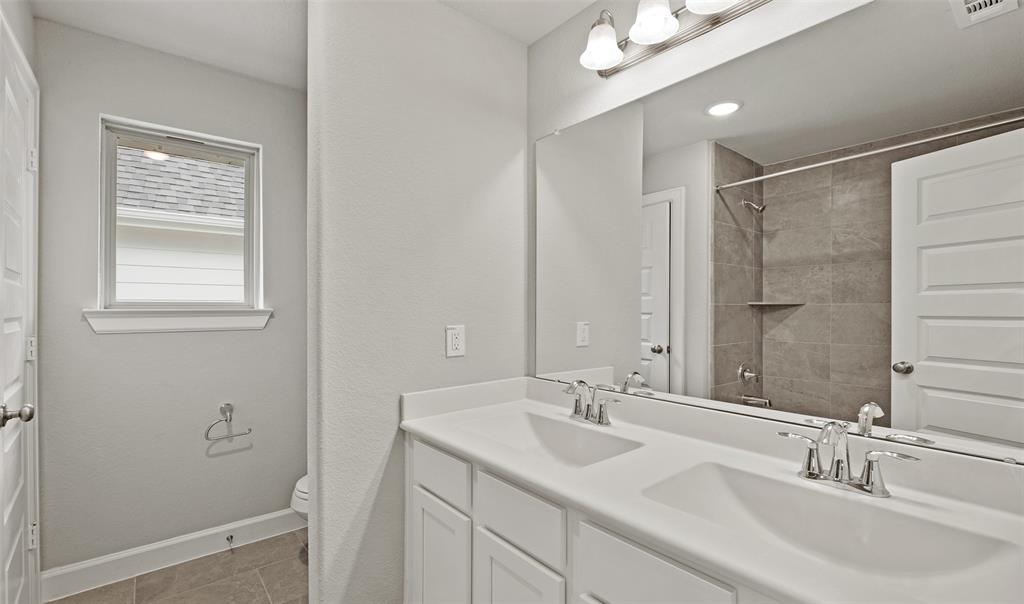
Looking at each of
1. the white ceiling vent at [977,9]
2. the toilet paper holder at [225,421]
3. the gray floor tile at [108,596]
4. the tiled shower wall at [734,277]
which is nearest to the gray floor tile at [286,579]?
the gray floor tile at [108,596]

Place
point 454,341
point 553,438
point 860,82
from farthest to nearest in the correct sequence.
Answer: point 454,341, point 553,438, point 860,82

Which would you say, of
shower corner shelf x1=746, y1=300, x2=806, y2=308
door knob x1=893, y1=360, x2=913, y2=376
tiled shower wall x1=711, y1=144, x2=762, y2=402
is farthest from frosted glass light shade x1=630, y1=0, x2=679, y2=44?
door knob x1=893, y1=360, x2=913, y2=376

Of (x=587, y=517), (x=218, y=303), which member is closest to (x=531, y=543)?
(x=587, y=517)

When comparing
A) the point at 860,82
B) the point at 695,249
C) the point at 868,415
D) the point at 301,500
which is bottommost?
the point at 301,500

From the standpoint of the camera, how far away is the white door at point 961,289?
85cm

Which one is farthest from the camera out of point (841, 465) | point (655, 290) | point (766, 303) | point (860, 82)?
point (655, 290)

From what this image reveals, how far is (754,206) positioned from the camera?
1228 mm

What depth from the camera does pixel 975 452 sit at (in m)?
0.91

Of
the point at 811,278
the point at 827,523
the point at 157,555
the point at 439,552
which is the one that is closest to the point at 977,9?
the point at 811,278

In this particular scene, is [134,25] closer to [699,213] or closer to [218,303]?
[218,303]

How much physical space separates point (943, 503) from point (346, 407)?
1470 mm

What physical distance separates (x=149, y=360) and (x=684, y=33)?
2.61 m

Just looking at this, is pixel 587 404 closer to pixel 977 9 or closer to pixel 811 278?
pixel 811 278

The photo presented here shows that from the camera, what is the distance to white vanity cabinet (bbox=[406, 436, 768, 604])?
2.68 feet
